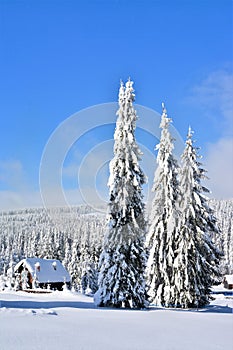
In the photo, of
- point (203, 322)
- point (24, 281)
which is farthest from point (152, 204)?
point (24, 281)

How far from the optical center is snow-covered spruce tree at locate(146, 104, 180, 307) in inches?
920

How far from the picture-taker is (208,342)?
10.2m

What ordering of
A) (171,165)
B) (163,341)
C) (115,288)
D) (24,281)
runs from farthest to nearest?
(24,281)
(171,165)
(115,288)
(163,341)

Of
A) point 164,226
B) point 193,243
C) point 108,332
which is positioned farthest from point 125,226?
point 108,332

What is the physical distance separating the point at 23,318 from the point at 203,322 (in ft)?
23.0

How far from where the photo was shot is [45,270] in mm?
54094

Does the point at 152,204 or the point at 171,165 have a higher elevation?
the point at 171,165

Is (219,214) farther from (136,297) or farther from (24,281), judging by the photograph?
(136,297)

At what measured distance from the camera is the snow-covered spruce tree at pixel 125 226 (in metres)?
19.1

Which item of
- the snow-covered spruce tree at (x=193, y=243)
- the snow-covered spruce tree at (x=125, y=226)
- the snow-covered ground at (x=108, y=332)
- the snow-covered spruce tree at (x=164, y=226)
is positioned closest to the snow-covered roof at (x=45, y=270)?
the snow-covered spruce tree at (x=164, y=226)

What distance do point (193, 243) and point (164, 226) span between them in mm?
2130

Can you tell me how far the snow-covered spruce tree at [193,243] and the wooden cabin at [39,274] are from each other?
31.4m

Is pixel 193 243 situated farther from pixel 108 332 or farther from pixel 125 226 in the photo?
pixel 108 332

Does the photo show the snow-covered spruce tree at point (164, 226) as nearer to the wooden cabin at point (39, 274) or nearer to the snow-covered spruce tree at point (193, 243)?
the snow-covered spruce tree at point (193, 243)
